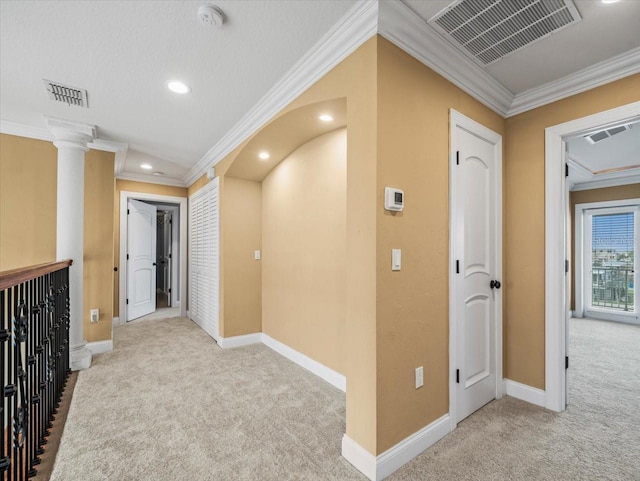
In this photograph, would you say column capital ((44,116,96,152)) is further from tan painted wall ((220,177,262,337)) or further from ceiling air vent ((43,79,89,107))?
tan painted wall ((220,177,262,337))

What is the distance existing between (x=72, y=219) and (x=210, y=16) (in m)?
2.66

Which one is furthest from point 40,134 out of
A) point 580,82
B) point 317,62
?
point 580,82

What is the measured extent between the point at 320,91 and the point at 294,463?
2.36m

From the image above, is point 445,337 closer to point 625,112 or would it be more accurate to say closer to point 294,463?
point 294,463

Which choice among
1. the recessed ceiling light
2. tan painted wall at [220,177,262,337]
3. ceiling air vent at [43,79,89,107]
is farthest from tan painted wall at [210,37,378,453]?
tan painted wall at [220,177,262,337]

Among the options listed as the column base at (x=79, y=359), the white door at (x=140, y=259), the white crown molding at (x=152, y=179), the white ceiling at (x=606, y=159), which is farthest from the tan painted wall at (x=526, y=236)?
the white door at (x=140, y=259)

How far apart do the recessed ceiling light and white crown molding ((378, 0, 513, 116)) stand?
5.38 feet

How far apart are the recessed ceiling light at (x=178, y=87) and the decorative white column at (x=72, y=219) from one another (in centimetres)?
146

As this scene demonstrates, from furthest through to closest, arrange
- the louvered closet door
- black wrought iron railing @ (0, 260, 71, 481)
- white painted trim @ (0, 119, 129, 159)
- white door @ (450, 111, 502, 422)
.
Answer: the louvered closet door < white painted trim @ (0, 119, 129, 159) < white door @ (450, 111, 502, 422) < black wrought iron railing @ (0, 260, 71, 481)

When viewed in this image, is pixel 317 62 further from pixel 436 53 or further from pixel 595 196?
pixel 595 196

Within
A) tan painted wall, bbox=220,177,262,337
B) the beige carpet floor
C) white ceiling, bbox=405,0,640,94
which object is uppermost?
white ceiling, bbox=405,0,640,94

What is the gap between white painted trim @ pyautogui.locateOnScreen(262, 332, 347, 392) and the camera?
8.99ft

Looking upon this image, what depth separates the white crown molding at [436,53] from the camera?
5.63 ft

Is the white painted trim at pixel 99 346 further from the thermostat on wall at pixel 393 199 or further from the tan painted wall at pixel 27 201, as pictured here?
the thermostat on wall at pixel 393 199
